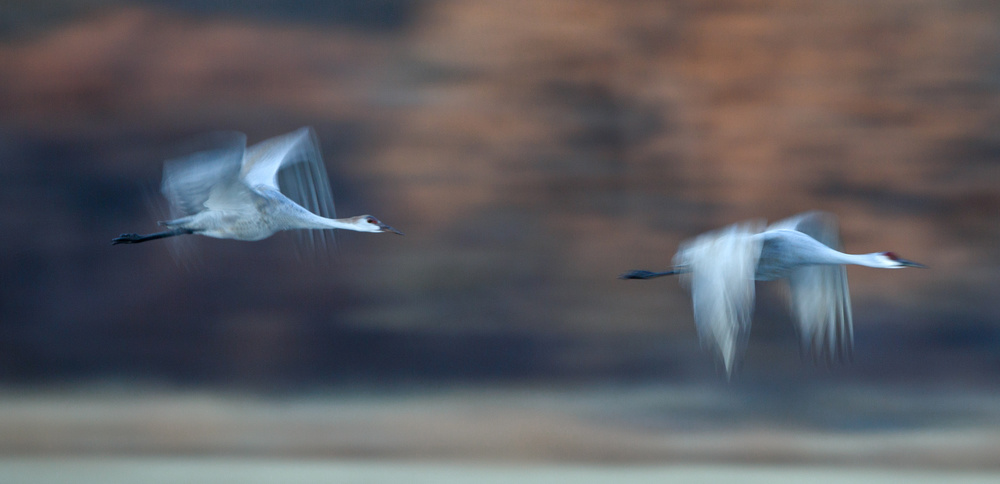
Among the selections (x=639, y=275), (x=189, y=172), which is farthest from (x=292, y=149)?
(x=639, y=275)

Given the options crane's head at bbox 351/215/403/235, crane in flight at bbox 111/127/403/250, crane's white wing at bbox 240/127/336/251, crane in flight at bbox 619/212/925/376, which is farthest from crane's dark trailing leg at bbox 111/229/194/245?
crane in flight at bbox 619/212/925/376

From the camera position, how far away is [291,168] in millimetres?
2951

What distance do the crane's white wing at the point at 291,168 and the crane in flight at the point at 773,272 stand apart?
108cm

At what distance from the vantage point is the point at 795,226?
9.33ft

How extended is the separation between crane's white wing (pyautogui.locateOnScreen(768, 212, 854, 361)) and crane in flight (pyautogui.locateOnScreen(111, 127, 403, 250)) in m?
1.33

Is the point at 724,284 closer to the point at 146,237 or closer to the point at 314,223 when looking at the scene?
the point at 314,223

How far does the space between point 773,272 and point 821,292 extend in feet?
1.44

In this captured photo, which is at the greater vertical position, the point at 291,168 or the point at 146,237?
the point at 291,168

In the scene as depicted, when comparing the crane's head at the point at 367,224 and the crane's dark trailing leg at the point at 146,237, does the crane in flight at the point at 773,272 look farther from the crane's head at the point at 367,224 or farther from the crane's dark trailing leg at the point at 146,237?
the crane's dark trailing leg at the point at 146,237

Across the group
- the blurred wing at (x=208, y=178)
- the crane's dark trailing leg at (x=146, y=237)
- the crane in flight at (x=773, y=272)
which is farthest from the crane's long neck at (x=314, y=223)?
the crane in flight at (x=773, y=272)

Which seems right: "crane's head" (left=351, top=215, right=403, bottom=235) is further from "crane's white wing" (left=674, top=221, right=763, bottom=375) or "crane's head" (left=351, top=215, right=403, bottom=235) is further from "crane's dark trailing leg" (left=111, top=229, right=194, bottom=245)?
"crane's white wing" (left=674, top=221, right=763, bottom=375)

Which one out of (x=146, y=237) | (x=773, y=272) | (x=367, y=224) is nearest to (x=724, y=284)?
(x=773, y=272)

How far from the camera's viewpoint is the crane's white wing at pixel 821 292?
9.62 feet

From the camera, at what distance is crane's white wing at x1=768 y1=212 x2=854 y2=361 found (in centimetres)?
293
